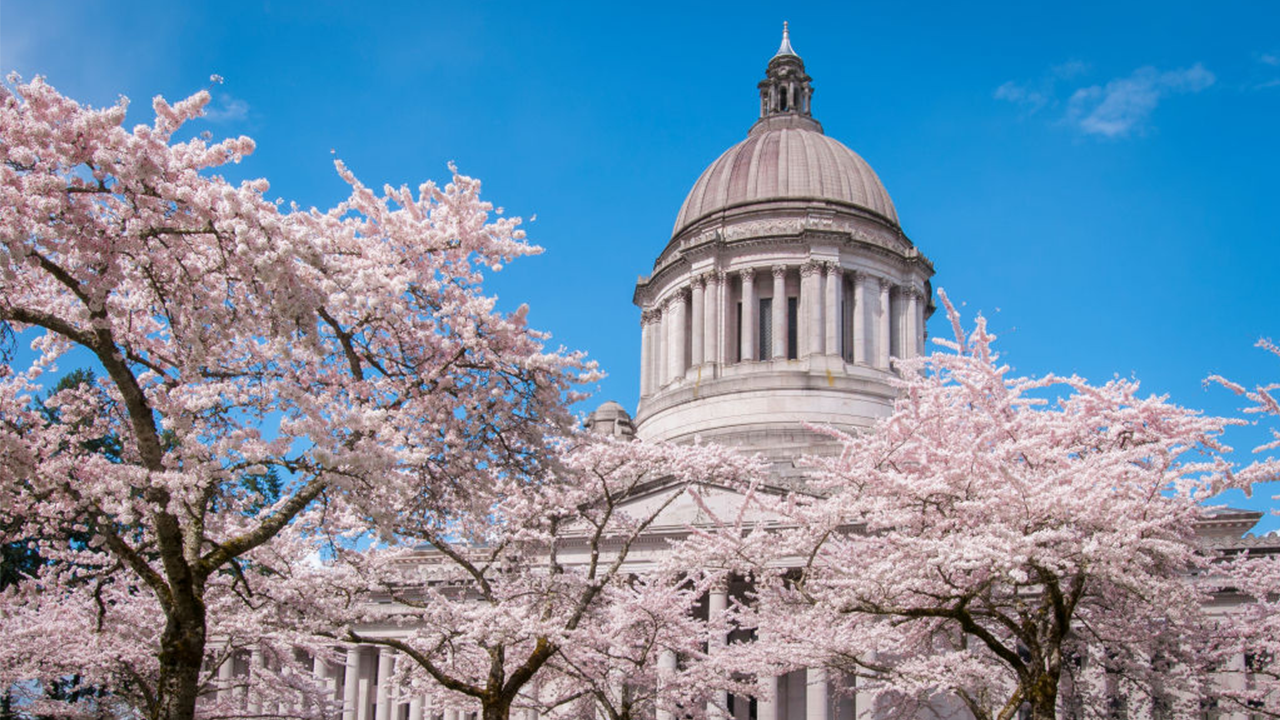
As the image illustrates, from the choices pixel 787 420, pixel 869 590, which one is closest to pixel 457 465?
pixel 869 590

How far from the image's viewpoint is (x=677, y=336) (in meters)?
60.4

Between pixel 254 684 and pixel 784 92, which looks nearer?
pixel 254 684

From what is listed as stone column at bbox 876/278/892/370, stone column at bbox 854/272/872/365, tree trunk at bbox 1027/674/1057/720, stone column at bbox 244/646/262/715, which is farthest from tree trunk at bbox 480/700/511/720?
stone column at bbox 876/278/892/370

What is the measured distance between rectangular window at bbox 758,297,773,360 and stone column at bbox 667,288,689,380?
3.81 metres

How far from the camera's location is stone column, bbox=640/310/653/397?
63062 millimetres

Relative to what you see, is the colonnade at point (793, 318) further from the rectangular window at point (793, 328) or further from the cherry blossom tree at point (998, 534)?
the cherry blossom tree at point (998, 534)

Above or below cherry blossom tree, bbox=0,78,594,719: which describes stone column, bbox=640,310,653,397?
above

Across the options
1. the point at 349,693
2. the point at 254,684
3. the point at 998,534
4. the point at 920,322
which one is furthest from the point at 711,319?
the point at 998,534

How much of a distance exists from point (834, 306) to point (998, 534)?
39.5 m

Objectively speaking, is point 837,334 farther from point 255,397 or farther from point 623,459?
point 255,397

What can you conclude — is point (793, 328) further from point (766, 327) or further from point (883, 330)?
point (883, 330)

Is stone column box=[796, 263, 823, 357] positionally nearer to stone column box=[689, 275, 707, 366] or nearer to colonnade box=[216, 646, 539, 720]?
stone column box=[689, 275, 707, 366]

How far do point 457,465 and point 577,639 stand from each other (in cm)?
974

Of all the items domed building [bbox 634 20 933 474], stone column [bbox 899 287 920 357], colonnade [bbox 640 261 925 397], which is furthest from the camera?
stone column [bbox 899 287 920 357]
